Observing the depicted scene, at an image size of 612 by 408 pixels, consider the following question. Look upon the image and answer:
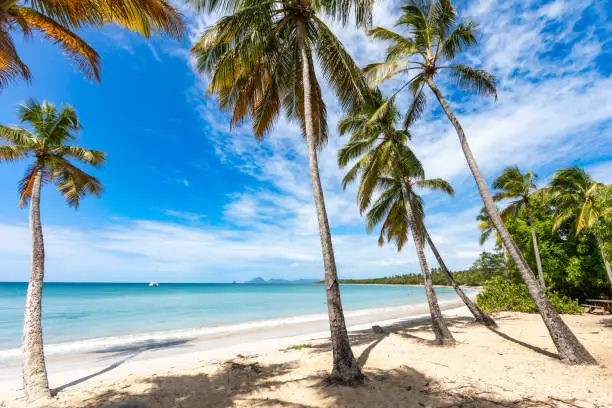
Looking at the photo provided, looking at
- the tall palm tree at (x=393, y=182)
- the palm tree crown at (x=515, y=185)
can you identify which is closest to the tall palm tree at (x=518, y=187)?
the palm tree crown at (x=515, y=185)

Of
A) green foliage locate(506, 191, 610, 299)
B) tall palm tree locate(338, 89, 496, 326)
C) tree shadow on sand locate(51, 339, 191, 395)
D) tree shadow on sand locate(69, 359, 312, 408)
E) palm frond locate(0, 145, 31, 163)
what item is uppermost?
tall palm tree locate(338, 89, 496, 326)

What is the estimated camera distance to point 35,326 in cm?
601

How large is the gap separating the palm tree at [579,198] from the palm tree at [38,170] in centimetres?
1992

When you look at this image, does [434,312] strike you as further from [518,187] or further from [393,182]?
[518,187]

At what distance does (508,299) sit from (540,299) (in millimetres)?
11519

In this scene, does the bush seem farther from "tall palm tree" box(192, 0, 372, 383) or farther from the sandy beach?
"tall palm tree" box(192, 0, 372, 383)

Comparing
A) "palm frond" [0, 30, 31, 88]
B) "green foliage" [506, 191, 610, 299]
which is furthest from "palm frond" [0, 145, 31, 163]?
"green foliage" [506, 191, 610, 299]

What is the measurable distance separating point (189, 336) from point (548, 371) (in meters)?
13.9

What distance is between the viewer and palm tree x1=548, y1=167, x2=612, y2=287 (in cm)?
1312

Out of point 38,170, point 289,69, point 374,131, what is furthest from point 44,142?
point 374,131

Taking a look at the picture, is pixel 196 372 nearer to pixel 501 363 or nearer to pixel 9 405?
pixel 9 405

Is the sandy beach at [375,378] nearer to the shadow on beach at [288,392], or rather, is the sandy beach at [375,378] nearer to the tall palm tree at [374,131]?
the shadow on beach at [288,392]

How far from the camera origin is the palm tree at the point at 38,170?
5.76 metres

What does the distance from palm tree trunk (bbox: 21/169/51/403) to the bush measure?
18496 mm
